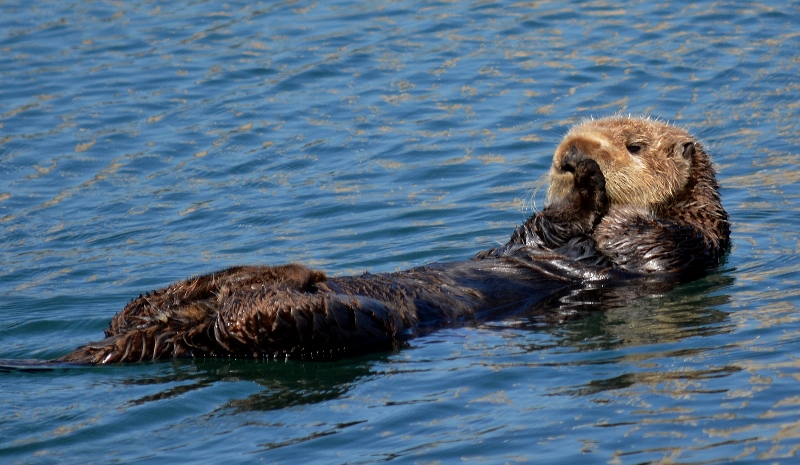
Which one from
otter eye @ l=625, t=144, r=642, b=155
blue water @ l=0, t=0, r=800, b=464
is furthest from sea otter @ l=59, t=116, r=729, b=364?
blue water @ l=0, t=0, r=800, b=464

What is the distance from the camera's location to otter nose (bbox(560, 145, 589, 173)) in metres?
5.91

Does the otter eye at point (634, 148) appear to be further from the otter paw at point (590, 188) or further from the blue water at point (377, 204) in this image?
the blue water at point (377, 204)

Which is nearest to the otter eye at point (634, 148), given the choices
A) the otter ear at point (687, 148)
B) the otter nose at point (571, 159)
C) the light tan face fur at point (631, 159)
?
the light tan face fur at point (631, 159)

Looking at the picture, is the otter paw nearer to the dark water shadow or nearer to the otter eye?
the otter eye

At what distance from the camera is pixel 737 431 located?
379 centimetres

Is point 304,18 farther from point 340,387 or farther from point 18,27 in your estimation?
point 340,387

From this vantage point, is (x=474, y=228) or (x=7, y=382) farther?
(x=474, y=228)

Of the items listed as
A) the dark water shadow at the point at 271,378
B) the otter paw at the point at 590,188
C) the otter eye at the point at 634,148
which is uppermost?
the otter eye at the point at 634,148

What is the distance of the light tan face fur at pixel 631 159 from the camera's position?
19.8 ft

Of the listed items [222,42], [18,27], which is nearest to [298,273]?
[222,42]

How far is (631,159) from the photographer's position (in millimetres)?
6105

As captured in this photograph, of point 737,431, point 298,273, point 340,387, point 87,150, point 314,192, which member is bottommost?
point 737,431

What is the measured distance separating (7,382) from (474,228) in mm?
3654

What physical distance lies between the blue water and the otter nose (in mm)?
862
